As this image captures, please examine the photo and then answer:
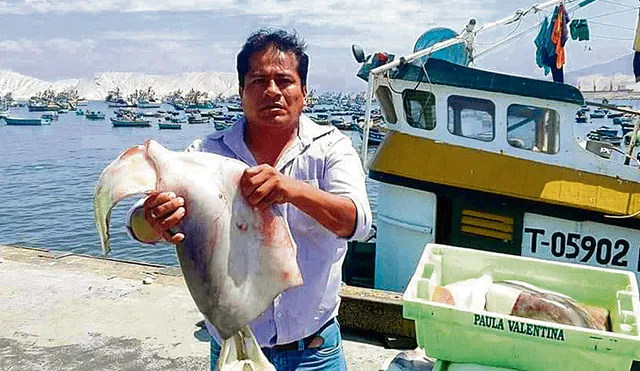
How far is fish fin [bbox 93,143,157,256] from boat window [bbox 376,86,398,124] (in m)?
5.86

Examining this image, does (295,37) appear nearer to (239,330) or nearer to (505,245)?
(239,330)

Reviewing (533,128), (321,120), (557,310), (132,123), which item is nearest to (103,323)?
(557,310)

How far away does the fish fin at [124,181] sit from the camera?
1.88m

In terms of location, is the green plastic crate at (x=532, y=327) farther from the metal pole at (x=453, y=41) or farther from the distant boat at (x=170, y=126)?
the distant boat at (x=170, y=126)

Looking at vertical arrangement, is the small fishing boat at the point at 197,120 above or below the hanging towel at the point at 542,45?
below

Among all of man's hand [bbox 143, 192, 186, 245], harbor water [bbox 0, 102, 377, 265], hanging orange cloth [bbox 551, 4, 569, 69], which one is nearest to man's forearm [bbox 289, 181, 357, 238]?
man's hand [bbox 143, 192, 186, 245]

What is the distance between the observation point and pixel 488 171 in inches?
260

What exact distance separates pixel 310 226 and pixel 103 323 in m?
3.71

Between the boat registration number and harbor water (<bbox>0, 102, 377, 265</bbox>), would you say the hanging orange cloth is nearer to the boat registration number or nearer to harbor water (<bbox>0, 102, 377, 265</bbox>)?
the boat registration number

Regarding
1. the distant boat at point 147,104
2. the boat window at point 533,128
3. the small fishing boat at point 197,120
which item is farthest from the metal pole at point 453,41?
the distant boat at point 147,104

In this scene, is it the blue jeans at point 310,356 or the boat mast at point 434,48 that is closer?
the blue jeans at point 310,356

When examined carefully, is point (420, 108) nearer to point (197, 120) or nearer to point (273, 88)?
point (273, 88)

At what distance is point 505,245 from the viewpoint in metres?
6.69

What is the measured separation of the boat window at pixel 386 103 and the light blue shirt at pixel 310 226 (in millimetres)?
5432
